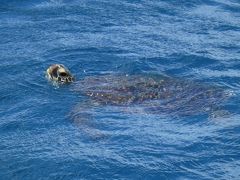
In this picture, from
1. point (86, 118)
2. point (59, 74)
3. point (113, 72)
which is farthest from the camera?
point (113, 72)

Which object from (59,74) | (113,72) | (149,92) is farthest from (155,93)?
(59,74)

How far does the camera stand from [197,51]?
1450 cm

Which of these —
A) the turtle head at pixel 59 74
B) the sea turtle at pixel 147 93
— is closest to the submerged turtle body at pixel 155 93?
the sea turtle at pixel 147 93

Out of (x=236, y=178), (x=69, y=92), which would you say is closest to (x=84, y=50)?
(x=69, y=92)

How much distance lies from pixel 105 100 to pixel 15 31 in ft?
18.5

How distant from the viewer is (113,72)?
13.1 m

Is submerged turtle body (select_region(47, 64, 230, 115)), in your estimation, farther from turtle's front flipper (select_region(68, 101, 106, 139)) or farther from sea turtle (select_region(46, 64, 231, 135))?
turtle's front flipper (select_region(68, 101, 106, 139))

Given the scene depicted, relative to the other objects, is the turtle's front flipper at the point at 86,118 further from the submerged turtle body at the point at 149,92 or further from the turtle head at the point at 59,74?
the turtle head at the point at 59,74

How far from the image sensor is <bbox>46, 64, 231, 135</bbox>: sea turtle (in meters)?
11.0

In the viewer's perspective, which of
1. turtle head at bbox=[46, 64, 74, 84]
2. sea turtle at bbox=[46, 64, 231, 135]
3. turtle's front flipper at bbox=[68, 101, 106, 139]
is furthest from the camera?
turtle head at bbox=[46, 64, 74, 84]

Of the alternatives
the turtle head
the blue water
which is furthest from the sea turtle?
the blue water

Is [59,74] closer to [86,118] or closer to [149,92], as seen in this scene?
[86,118]

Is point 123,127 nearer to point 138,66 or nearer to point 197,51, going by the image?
point 138,66

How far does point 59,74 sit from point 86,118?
1791mm
